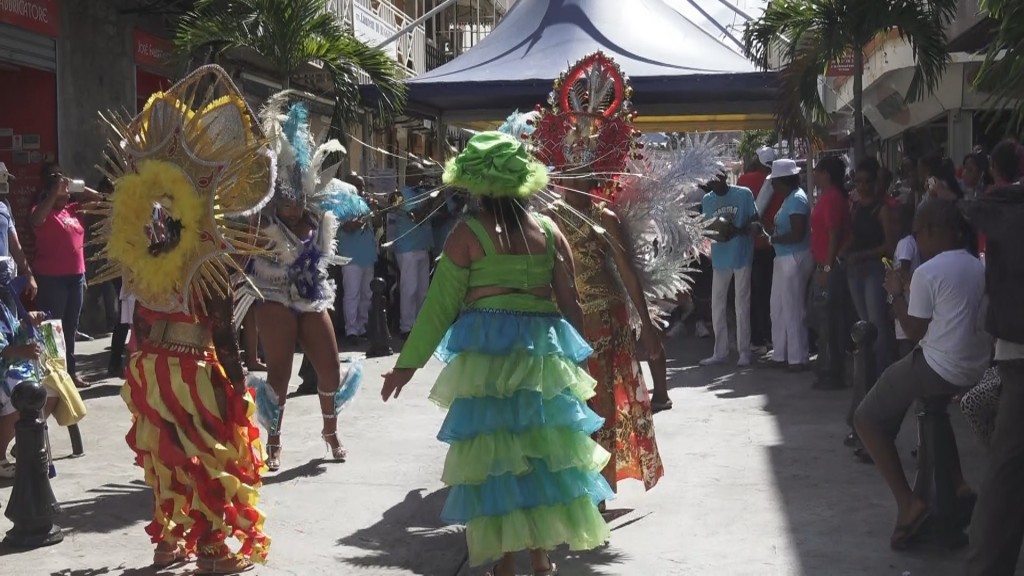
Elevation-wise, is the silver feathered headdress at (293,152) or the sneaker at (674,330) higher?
the silver feathered headdress at (293,152)

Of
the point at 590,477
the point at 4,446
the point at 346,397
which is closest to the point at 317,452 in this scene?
the point at 346,397

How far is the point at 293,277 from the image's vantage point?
25.3ft

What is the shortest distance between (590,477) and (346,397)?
3297 mm

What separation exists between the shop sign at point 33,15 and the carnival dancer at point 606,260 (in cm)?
963

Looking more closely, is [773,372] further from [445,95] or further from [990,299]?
[990,299]

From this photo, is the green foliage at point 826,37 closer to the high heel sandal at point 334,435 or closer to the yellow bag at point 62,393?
the high heel sandal at point 334,435

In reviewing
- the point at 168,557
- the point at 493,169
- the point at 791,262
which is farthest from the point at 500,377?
the point at 791,262

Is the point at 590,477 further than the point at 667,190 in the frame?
No

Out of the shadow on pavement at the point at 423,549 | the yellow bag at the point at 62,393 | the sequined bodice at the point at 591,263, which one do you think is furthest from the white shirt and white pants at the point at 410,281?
the sequined bodice at the point at 591,263

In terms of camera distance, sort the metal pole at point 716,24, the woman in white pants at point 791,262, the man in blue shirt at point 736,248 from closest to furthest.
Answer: the woman in white pants at point 791,262
the man in blue shirt at point 736,248
the metal pole at point 716,24

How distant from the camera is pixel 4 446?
7328 mm

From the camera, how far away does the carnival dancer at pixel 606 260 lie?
21.0 feet

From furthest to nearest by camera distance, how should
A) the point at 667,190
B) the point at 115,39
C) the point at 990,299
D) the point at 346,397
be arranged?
the point at 115,39 < the point at 346,397 < the point at 667,190 < the point at 990,299

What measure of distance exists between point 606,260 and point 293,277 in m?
2.28
